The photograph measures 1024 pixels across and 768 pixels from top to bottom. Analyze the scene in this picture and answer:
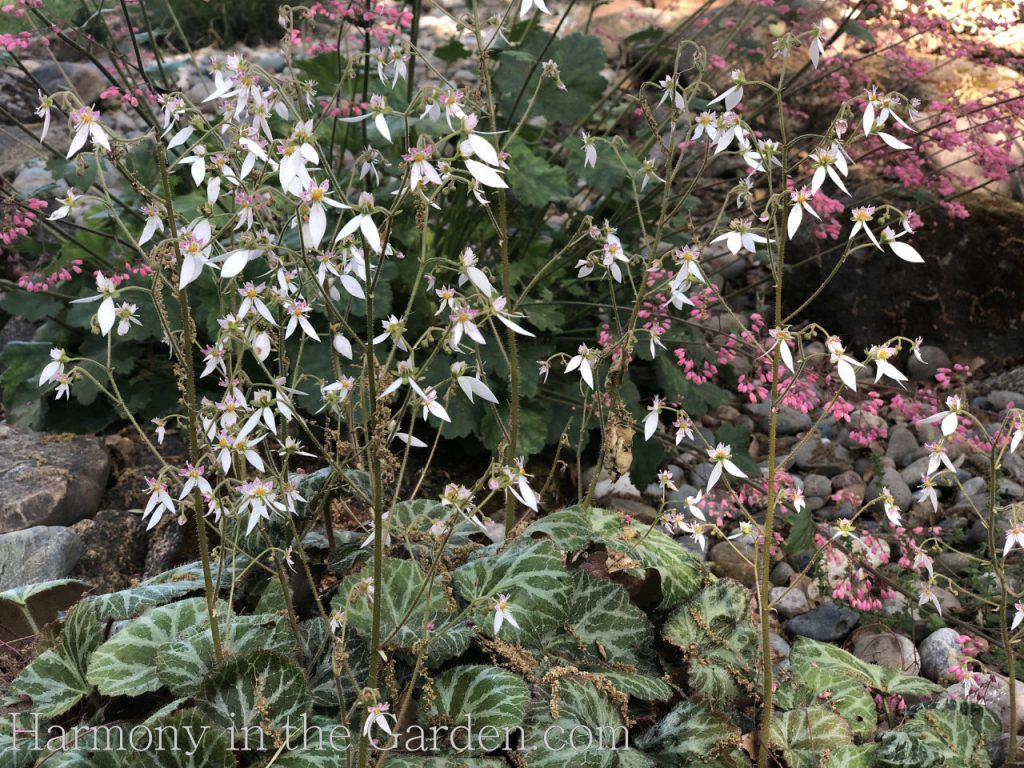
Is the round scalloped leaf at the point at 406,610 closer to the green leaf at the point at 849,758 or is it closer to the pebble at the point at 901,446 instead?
the green leaf at the point at 849,758

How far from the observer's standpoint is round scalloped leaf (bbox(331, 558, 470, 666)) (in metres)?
1.56

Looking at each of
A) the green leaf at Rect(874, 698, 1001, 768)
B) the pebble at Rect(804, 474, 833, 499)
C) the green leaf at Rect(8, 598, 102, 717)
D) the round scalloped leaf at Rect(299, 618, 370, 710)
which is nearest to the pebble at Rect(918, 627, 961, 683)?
the green leaf at Rect(874, 698, 1001, 768)

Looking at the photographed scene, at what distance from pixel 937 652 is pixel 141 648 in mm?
1620

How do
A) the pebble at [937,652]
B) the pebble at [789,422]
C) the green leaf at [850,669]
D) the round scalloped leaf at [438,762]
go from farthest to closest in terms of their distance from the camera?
1. the pebble at [789,422]
2. the pebble at [937,652]
3. the green leaf at [850,669]
4. the round scalloped leaf at [438,762]

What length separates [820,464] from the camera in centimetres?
288

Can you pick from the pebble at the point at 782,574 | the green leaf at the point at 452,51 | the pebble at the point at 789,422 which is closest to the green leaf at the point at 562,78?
the green leaf at the point at 452,51

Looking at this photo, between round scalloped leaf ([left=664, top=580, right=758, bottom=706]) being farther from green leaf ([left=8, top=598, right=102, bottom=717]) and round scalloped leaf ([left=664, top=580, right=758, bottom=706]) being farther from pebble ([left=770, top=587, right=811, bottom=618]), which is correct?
green leaf ([left=8, top=598, right=102, bottom=717])

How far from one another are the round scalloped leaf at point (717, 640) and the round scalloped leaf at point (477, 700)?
0.35 m

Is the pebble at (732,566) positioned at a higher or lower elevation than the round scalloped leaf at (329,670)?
lower

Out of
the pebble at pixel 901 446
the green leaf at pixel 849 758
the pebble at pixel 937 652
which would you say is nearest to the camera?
the green leaf at pixel 849 758

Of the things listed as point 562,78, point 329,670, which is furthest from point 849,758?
point 562,78

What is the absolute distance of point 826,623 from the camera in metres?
2.30

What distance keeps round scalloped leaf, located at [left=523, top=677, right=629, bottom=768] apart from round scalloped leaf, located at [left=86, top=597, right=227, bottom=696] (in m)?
0.57

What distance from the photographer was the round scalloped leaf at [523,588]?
1588 millimetres
